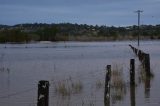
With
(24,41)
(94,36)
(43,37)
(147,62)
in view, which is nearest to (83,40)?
(94,36)

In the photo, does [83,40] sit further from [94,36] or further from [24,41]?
[24,41]

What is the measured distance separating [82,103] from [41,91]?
7.98 metres

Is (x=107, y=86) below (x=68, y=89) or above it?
above

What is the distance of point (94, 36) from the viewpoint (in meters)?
190

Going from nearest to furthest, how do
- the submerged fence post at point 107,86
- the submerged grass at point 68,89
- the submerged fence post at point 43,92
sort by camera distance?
the submerged fence post at point 43,92 < the submerged fence post at point 107,86 < the submerged grass at point 68,89

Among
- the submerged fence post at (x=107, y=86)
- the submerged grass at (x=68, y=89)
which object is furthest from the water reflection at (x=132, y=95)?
the submerged grass at (x=68, y=89)

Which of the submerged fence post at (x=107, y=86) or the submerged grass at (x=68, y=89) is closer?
the submerged fence post at (x=107, y=86)

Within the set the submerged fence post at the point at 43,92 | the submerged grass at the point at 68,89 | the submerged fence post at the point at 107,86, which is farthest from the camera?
the submerged grass at the point at 68,89

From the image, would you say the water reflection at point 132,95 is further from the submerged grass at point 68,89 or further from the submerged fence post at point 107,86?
the submerged grass at point 68,89

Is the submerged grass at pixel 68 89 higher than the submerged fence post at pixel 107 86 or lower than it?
lower

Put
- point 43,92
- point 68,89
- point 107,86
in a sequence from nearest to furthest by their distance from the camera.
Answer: point 43,92
point 107,86
point 68,89

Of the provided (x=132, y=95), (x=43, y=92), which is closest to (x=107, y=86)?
(x=132, y=95)

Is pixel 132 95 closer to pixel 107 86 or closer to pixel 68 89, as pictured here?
pixel 68 89

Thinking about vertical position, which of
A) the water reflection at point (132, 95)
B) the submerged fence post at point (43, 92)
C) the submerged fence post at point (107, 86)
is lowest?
the water reflection at point (132, 95)
